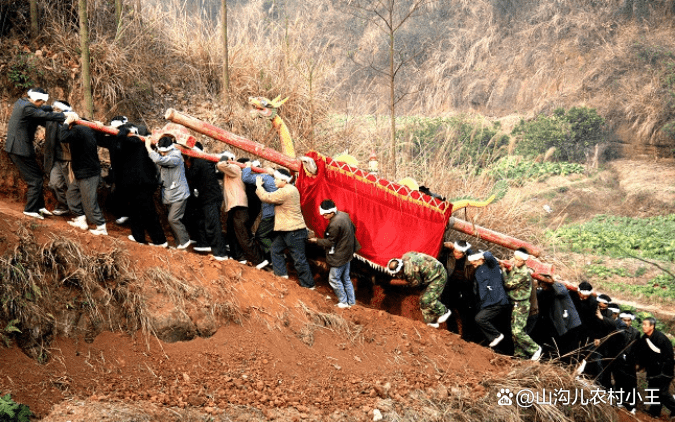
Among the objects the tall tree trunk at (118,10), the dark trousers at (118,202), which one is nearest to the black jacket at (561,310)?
the dark trousers at (118,202)

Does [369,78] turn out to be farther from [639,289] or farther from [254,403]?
[254,403]

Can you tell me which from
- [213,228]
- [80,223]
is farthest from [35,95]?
[213,228]

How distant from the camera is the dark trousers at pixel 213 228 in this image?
7618 mm

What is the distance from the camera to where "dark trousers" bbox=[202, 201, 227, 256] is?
7.62 meters

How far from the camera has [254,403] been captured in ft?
18.6

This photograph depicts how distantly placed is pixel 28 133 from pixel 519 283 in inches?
246

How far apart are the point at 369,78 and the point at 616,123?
12562mm

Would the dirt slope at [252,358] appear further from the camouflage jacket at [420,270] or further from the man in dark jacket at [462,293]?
the man in dark jacket at [462,293]

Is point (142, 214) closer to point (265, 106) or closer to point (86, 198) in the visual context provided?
point (86, 198)

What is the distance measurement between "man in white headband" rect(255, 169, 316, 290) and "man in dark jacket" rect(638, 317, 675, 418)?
16.7 ft

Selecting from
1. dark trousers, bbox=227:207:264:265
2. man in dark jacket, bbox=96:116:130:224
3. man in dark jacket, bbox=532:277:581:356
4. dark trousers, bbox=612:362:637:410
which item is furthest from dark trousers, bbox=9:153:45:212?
dark trousers, bbox=612:362:637:410

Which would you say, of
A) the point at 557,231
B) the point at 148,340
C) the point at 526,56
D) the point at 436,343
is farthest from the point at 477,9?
the point at 148,340

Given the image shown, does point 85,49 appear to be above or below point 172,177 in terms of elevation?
above

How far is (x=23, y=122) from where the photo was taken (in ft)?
22.3
